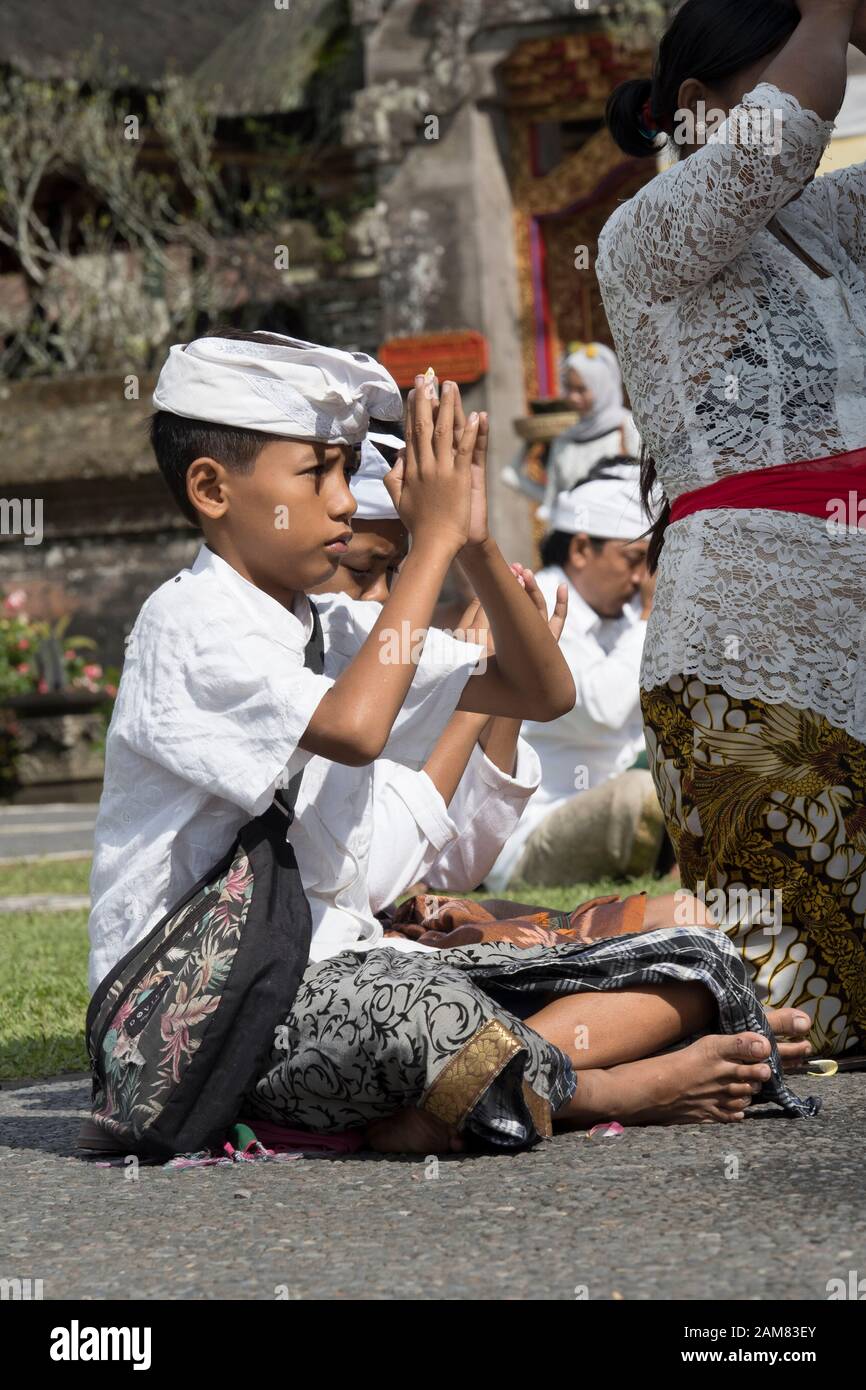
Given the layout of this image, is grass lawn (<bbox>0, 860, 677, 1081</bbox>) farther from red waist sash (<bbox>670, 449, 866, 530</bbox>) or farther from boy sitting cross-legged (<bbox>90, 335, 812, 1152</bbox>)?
red waist sash (<bbox>670, 449, 866, 530</bbox>)

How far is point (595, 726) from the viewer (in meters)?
6.42

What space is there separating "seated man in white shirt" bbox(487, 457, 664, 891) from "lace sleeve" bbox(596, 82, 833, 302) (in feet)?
9.61

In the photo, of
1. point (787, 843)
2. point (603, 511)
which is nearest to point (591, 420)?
point (603, 511)

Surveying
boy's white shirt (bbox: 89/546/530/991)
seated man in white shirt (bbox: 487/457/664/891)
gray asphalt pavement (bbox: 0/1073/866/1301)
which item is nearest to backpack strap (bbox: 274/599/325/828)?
boy's white shirt (bbox: 89/546/530/991)

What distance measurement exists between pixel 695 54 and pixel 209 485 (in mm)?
1108

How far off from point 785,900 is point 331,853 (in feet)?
2.56

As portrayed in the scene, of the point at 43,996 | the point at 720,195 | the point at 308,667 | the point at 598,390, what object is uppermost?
the point at 598,390

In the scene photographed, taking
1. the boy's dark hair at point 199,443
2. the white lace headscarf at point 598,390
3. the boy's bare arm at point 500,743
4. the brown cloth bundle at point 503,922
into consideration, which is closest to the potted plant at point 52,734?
the white lace headscarf at point 598,390

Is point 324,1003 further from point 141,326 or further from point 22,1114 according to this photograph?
point 141,326

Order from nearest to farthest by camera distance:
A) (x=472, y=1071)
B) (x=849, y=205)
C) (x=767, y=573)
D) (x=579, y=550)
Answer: (x=472, y=1071)
(x=767, y=573)
(x=849, y=205)
(x=579, y=550)

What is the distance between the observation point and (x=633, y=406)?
3.33 metres

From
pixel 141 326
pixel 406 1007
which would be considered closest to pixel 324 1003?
pixel 406 1007

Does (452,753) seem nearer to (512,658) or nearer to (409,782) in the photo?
(409,782)

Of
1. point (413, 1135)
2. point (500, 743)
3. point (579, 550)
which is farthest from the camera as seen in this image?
point (579, 550)
